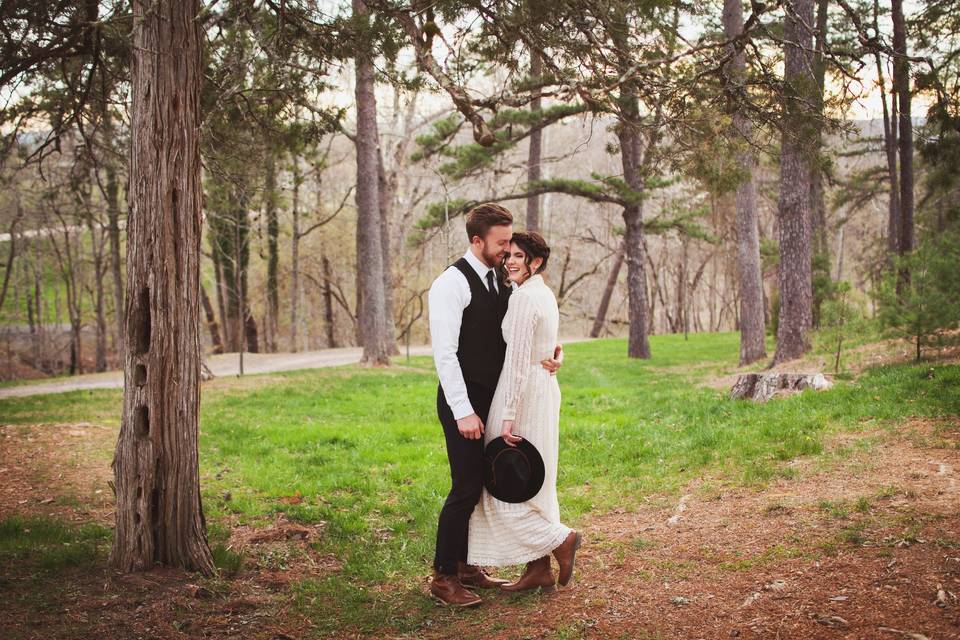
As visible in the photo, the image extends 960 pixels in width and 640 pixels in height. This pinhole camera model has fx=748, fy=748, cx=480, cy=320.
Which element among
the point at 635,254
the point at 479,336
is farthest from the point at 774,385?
the point at 635,254

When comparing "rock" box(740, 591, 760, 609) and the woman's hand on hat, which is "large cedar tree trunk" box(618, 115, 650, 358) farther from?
"rock" box(740, 591, 760, 609)

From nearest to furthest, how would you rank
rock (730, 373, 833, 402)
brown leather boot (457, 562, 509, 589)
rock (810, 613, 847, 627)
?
1. rock (810, 613, 847, 627)
2. brown leather boot (457, 562, 509, 589)
3. rock (730, 373, 833, 402)

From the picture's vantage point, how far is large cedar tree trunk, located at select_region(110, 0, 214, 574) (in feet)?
14.9

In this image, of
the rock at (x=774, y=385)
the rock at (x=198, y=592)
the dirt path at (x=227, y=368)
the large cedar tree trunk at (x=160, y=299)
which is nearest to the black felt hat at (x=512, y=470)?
the rock at (x=198, y=592)

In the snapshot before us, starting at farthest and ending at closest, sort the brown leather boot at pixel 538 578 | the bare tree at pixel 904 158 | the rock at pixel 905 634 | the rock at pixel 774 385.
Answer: the bare tree at pixel 904 158 → the rock at pixel 774 385 → the brown leather boot at pixel 538 578 → the rock at pixel 905 634

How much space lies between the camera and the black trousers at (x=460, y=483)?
4.30 meters

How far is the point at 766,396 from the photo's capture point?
10.2 metres

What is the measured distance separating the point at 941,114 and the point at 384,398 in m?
9.51

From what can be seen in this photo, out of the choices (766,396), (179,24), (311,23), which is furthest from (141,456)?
(766,396)

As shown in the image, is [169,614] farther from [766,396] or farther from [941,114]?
[766,396]

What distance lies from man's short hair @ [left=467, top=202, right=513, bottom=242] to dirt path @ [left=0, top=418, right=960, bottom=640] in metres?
2.19

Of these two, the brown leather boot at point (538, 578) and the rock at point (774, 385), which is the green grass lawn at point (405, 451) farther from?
the brown leather boot at point (538, 578)

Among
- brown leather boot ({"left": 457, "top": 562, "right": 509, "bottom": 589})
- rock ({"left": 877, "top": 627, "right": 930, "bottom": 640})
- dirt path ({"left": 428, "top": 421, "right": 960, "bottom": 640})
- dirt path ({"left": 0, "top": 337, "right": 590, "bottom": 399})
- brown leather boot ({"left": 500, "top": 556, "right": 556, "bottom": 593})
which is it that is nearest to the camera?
rock ({"left": 877, "top": 627, "right": 930, "bottom": 640})

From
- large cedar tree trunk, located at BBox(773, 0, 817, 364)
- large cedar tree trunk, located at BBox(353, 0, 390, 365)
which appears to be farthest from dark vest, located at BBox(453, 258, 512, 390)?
large cedar tree trunk, located at BBox(353, 0, 390, 365)
